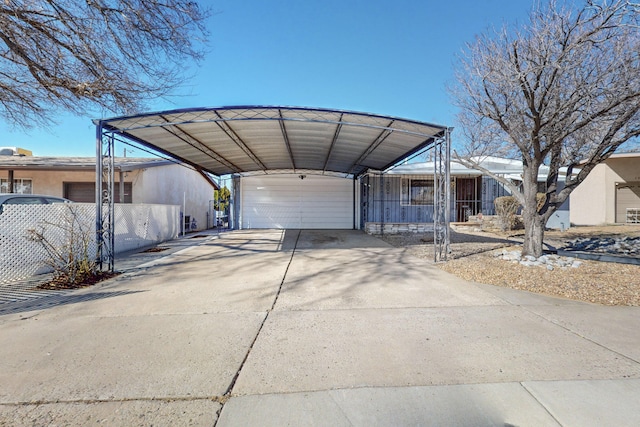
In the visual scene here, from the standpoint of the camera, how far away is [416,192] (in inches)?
682

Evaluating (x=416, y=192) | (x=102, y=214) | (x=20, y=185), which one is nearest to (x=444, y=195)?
(x=102, y=214)

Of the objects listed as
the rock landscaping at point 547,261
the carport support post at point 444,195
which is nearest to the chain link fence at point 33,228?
the carport support post at point 444,195

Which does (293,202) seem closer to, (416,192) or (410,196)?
(410,196)

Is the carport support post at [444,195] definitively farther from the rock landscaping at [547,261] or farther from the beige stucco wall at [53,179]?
the beige stucco wall at [53,179]

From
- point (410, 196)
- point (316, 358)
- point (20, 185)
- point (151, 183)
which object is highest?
point (151, 183)

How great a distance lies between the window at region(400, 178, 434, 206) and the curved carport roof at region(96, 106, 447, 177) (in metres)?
3.10

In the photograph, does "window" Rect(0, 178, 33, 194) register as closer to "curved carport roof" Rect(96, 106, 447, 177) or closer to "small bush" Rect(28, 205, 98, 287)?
"curved carport roof" Rect(96, 106, 447, 177)

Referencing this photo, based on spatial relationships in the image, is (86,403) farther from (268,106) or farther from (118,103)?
(118,103)

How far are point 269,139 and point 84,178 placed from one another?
8.59m

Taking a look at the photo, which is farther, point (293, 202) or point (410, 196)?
point (293, 202)

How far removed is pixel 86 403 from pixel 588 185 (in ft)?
69.8

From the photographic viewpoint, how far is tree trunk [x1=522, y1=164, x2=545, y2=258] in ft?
24.6

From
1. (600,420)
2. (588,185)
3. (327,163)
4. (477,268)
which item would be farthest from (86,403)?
(588,185)

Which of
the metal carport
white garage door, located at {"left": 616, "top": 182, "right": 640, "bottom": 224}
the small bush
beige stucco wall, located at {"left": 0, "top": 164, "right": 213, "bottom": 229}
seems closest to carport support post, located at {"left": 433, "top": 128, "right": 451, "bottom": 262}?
the metal carport
